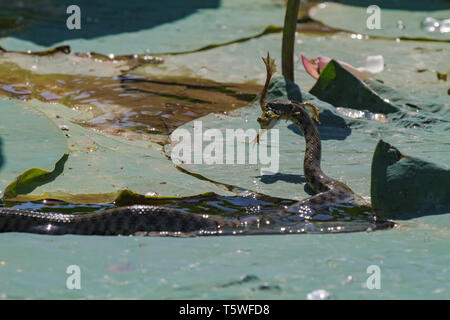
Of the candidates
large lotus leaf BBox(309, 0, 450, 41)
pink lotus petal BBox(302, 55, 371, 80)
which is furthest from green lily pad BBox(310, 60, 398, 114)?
large lotus leaf BBox(309, 0, 450, 41)

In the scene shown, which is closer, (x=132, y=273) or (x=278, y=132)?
(x=132, y=273)

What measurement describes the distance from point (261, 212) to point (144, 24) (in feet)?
15.3

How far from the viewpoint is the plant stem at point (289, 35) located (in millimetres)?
6277

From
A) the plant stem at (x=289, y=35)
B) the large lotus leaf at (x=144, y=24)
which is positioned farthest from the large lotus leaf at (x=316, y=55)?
the plant stem at (x=289, y=35)

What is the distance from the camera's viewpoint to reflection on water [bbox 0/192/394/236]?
12.9 feet

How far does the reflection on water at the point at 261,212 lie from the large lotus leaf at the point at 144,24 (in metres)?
3.40

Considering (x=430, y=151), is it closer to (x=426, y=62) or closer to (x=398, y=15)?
(x=426, y=62)

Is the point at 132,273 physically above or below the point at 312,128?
below

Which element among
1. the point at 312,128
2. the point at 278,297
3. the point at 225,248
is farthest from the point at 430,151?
the point at 278,297

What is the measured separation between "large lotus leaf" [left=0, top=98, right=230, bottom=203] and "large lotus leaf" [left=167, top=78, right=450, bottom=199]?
0.56ft

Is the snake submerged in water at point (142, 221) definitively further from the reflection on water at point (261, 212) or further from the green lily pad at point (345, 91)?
the green lily pad at point (345, 91)

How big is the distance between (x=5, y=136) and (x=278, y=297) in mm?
2418

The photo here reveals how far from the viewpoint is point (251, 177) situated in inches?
176

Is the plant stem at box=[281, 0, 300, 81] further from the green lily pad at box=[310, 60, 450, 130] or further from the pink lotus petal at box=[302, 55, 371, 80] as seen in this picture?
the green lily pad at box=[310, 60, 450, 130]
